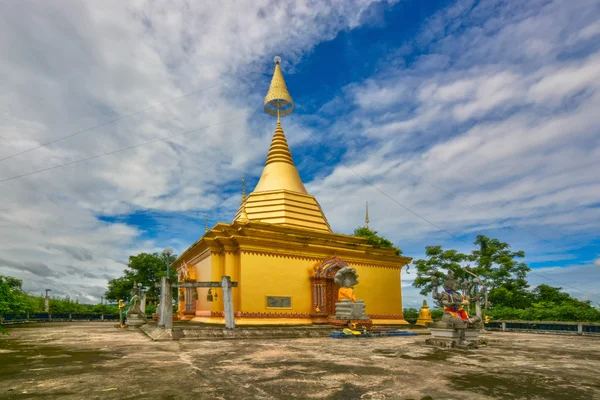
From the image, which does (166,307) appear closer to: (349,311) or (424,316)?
(349,311)

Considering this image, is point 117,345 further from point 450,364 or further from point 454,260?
point 454,260

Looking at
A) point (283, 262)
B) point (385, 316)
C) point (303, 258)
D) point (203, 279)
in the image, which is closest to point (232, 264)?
point (283, 262)

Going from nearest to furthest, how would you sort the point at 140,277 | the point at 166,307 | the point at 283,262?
1. the point at 166,307
2. the point at 283,262
3. the point at 140,277

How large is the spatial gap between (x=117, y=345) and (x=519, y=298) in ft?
104

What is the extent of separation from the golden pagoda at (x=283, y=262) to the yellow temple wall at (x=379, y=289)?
6 centimetres

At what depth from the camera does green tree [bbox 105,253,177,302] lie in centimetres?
3969

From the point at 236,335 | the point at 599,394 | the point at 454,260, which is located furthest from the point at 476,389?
the point at 454,260

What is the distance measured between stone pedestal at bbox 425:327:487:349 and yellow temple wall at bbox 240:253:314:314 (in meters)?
8.33

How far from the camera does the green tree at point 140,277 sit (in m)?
39.7

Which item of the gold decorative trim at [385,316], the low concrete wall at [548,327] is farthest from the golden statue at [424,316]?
the low concrete wall at [548,327]

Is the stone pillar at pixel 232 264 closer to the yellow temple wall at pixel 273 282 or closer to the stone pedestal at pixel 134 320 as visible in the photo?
the yellow temple wall at pixel 273 282

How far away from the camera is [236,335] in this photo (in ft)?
48.9

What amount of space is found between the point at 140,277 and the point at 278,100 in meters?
23.4

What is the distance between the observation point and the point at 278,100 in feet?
98.6
